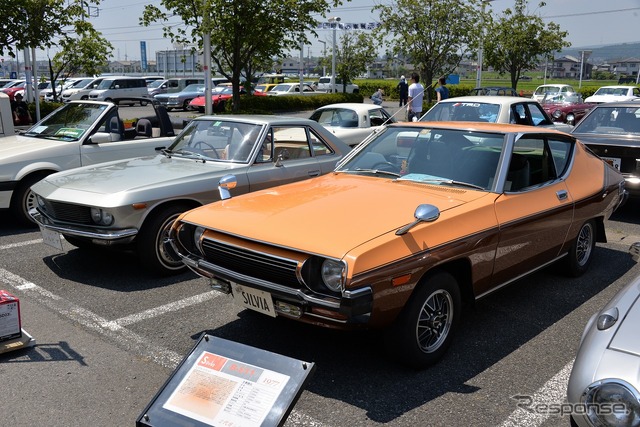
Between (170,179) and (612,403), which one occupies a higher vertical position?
(170,179)

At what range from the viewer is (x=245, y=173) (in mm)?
6320

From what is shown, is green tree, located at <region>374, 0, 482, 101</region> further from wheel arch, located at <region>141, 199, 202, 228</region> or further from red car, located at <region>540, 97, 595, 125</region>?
wheel arch, located at <region>141, 199, 202, 228</region>

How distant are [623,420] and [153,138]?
7.45 meters

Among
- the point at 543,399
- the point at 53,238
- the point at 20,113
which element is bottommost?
the point at 543,399

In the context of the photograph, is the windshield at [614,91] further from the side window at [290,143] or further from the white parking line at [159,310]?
the white parking line at [159,310]

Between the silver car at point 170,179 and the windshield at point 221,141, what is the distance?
0.4 inches

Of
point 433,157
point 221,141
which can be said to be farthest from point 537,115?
point 433,157

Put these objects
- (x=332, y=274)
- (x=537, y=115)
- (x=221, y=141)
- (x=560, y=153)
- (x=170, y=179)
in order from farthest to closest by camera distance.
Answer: (x=537, y=115), (x=221, y=141), (x=170, y=179), (x=560, y=153), (x=332, y=274)

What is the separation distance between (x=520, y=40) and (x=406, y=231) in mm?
30745

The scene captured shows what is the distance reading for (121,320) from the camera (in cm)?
489

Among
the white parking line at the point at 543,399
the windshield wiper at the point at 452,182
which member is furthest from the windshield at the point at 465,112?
the white parking line at the point at 543,399

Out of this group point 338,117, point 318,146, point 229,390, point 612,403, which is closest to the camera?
point 612,403

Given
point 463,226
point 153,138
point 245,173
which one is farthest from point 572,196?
point 153,138

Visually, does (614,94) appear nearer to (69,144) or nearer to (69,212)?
(69,144)
